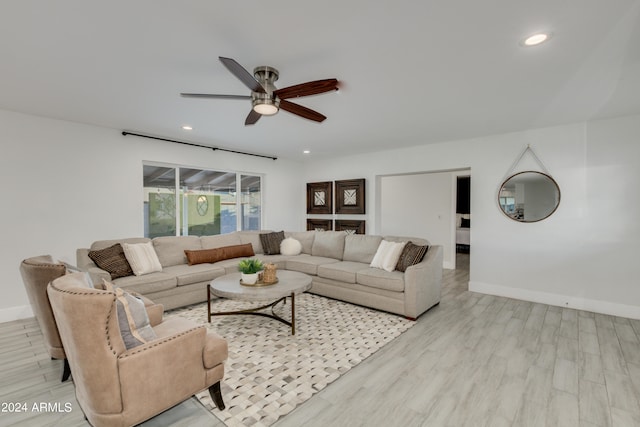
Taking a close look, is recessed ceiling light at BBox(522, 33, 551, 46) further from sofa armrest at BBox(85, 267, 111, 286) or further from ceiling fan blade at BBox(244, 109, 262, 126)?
sofa armrest at BBox(85, 267, 111, 286)

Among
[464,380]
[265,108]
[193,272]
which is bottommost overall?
[464,380]

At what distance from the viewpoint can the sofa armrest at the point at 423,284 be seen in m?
3.39

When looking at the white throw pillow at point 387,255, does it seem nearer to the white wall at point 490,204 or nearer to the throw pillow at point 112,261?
the white wall at point 490,204

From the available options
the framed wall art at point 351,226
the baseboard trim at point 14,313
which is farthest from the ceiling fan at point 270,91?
the framed wall art at point 351,226

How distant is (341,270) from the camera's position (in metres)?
4.01

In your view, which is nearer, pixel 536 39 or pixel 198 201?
pixel 536 39

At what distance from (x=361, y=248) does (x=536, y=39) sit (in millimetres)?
3224

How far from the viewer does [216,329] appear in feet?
10.3

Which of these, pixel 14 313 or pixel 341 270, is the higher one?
pixel 341 270

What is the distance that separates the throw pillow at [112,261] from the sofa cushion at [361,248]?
303cm

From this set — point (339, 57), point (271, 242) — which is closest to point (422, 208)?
point (271, 242)

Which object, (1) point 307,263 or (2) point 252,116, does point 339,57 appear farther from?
(1) point 307,263

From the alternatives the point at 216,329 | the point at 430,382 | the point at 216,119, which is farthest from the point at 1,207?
the point at 430,382

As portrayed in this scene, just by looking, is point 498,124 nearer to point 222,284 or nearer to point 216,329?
point 222,284
